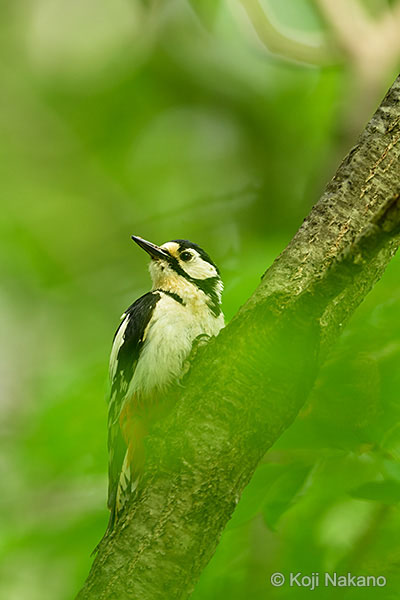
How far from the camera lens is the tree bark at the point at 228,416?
255 cm

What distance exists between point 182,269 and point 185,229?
4.84ft

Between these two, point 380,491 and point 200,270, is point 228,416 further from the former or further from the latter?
point 200,270

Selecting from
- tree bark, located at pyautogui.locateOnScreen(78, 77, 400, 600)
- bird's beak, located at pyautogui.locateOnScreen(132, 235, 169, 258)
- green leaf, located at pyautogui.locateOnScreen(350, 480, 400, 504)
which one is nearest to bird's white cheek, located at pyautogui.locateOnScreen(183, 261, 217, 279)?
bird's beak, located at pyautogui.locateOnScreen(132, 235, 169, 258)

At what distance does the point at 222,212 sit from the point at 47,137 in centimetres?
259

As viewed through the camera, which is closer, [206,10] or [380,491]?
[380,491]

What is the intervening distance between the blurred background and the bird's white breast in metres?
0.30

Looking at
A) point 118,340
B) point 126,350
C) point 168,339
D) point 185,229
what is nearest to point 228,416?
point 168,339

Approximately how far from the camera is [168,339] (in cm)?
439

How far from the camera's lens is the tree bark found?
255cm

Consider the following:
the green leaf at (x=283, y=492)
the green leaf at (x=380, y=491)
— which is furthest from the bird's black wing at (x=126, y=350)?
the green leaf at (x=380, y=491)

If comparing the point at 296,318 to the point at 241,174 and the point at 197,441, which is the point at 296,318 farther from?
the point at 241,174

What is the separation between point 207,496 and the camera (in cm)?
265

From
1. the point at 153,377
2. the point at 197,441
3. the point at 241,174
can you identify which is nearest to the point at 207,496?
the point at 197,441

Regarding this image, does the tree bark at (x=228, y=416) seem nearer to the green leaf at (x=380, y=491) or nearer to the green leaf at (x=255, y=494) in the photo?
the green leaf at (x=255, y=494)
